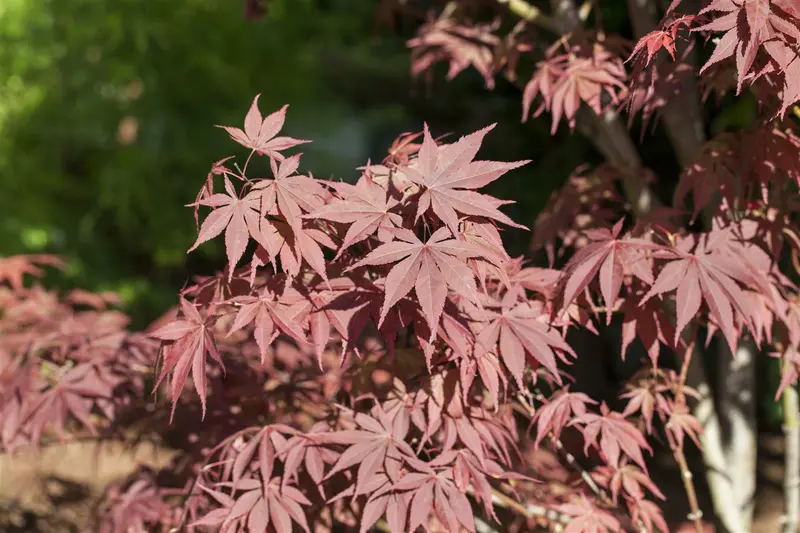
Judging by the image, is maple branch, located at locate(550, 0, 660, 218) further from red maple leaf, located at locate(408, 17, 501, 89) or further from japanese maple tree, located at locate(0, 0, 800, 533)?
red maple leaf, located at locate(408, 17, 501, 89)

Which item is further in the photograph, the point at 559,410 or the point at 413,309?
the point at 559,410

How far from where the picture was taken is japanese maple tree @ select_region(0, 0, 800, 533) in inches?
52.5

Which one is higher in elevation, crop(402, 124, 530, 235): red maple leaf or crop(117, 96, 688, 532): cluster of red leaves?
crop(402, 124, 530, 235): red maple leaf

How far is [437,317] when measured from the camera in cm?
116

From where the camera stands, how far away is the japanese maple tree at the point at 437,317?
52.5 inches

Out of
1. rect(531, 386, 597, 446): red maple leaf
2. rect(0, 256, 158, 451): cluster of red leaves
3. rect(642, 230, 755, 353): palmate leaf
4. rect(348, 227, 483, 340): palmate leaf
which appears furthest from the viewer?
rect(0, 256, 158, 451): cluster of red leaves

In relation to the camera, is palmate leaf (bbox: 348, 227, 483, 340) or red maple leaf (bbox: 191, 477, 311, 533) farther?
red maple leaf (bbox: 191, 477, 311, 533)

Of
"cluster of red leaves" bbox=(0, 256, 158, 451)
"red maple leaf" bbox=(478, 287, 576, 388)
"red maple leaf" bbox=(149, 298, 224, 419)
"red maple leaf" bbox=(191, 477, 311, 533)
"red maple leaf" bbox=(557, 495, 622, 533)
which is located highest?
"red maple leaf" bbox=(149, 298, 224, 419)

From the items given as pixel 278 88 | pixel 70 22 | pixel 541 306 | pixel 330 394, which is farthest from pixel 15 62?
pixel 541 306

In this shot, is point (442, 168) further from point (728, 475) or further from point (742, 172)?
point (728, 475)

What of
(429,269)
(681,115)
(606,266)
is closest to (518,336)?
(606,266)

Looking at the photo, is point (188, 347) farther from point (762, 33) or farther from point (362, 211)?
point (762, 33)

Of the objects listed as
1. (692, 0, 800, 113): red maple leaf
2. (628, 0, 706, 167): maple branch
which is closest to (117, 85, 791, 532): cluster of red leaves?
(692, 0, 800, 113): red maple leaf

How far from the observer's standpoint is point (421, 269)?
1212 millimetres
